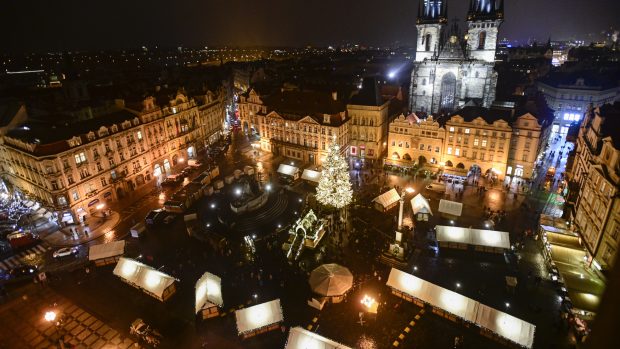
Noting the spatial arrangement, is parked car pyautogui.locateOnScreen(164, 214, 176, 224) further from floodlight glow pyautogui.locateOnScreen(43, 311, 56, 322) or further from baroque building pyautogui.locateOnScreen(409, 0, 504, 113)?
baroque building pyautogui.locateOnScreen(409, 0, 504, 113)

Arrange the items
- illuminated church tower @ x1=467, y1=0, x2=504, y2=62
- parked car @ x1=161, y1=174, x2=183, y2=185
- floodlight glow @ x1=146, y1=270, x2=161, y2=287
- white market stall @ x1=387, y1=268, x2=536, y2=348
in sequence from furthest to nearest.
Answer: illuminated church tower @ x1=467, y1=0, x2=504, y2=62
parked car @ x1=161, y1=174, x2=183, y2=185
floodlight glow @ x1=146, y1=270, x2=161, y2=287
white market stall @ x1=387, y1=268, x2=536, y2=348

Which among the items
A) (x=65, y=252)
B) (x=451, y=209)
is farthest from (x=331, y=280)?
(x=65, y=252)

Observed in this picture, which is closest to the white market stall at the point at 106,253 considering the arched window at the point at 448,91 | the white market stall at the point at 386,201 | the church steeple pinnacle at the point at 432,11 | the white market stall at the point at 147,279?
the white market stall at the point at 147,279

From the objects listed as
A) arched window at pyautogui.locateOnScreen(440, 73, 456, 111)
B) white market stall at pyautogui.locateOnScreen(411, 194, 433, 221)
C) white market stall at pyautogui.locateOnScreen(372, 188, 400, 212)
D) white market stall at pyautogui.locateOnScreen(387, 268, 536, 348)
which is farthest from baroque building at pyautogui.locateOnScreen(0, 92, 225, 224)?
arched window at pyautogui.locateOnScreen(440, 73, 456, 111)

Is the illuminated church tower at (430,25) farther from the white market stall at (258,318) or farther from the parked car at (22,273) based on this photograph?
the parked car at (22,273)

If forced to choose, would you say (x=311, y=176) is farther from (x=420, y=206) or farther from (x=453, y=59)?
(x=453, y=59)

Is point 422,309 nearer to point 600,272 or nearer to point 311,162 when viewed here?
point 600,272
